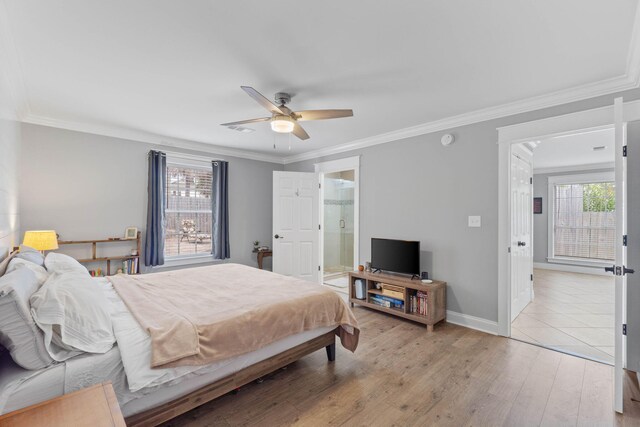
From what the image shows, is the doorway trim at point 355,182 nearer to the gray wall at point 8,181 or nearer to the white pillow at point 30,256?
the white pillow at point 30,256

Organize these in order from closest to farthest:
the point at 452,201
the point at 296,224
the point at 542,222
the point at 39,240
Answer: the point at 39,240, the point at 452,201, the point at 296,224, the point at 542,222

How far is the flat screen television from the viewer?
3.79m

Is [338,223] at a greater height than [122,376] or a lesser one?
greater

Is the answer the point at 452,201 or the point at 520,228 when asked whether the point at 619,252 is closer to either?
the point at 452,201

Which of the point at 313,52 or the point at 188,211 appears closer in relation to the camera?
the point at 313,52

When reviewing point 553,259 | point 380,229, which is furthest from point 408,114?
point 553,259

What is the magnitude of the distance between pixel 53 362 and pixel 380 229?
3.78 m

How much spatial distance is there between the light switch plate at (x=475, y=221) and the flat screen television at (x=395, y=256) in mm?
662

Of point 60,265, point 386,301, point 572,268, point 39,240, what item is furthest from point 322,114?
point 572,268

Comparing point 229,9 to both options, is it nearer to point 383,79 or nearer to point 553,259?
point 383,79

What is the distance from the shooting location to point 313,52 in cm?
215

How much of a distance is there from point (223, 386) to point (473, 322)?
114 inches

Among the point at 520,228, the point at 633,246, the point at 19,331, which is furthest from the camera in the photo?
the point at 520,228

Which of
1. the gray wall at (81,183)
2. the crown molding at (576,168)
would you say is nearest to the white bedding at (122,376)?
the gray wall at (81,183)
